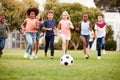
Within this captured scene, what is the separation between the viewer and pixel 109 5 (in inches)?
3120

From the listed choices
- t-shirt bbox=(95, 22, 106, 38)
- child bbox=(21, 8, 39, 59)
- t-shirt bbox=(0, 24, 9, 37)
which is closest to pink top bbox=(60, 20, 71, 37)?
t-shirt bbox=(95, 22, 106, 38)

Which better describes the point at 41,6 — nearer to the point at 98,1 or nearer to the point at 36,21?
the point at 98,1

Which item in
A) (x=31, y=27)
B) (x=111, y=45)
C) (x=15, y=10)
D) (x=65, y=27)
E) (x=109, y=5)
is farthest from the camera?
(x=109, y=5)

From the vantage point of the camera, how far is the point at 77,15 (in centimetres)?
5325

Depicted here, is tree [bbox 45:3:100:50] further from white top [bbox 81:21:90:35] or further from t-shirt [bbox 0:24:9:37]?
t-shirt [bbox 0:24:9:37]

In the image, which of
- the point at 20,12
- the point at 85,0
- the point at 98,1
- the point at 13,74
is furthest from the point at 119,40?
the point at 13,74

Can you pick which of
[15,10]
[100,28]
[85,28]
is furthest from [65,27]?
[15,10]

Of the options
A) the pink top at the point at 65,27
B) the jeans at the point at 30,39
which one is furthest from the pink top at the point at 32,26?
the pink top at the point at 65,27

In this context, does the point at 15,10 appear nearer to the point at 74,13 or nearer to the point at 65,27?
the point at 74,13

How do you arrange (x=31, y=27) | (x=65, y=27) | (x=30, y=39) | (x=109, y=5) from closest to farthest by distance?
(x=30, y=39) < (x=31, y=27) < (x=65, y=27) < (x=109, y=5)

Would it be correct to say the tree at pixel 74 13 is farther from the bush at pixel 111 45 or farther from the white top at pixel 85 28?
the white top at pixel 85 28

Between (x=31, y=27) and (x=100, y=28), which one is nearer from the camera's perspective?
(x=31, y=27)

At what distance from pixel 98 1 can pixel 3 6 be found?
3110cm

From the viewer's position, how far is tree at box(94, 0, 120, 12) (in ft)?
255
